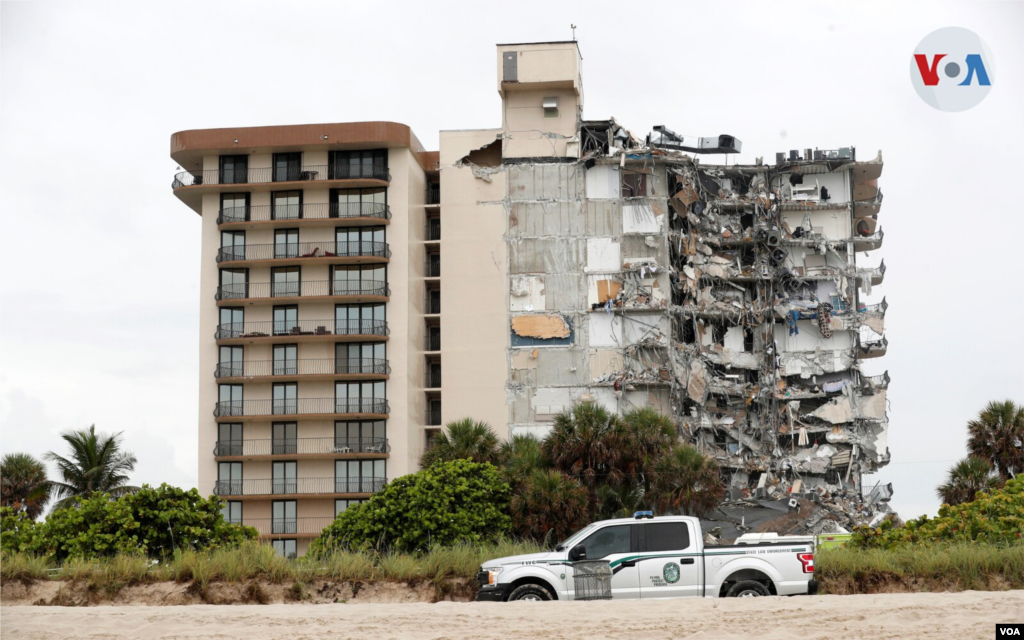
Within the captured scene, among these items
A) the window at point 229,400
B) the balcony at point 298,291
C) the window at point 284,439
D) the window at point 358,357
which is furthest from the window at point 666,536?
the window at point 229,400

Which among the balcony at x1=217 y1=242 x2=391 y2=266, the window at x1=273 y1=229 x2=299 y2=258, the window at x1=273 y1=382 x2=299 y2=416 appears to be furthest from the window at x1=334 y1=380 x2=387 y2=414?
the window at x1=273 y1=229 x2=299 y2=258

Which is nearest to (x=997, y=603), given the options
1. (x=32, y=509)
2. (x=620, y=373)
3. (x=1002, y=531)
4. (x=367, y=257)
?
(x=1002, y=531)

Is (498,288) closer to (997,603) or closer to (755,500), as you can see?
(755,500)

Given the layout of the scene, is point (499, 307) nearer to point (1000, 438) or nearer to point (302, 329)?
point (302, 329)

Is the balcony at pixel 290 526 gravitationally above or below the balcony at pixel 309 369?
below

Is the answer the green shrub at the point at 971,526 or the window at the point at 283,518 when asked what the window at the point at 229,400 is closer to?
the window at the point at 283,518

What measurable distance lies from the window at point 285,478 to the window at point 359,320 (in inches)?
295

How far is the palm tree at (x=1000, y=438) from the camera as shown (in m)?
54.9

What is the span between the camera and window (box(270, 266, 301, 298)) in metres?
64.9

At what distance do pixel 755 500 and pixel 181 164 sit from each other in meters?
36.8

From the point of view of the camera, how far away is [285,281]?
6519 centimetres

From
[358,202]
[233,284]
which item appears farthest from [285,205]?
[233,284]

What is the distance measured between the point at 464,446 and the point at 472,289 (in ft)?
50.2

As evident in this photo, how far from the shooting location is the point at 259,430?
6366 cm
